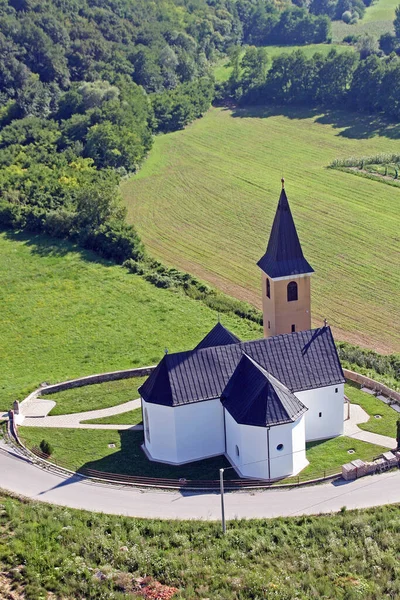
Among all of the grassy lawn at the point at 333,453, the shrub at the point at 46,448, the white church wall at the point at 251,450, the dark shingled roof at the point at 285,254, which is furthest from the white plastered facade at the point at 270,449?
the shrub at the point at 46,448

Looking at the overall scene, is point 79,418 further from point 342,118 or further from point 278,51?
point 278,51

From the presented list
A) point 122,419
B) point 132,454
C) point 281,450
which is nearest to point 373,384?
point 281,450

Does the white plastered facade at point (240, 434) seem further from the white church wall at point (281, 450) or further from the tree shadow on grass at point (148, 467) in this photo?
the tree shadow on grass at point (148, 467)

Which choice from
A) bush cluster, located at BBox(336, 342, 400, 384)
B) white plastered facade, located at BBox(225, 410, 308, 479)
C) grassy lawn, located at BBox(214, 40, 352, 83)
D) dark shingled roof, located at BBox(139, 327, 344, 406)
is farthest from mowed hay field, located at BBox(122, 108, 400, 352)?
white plastered facade, located at BBox(225, 410, 308, 479)

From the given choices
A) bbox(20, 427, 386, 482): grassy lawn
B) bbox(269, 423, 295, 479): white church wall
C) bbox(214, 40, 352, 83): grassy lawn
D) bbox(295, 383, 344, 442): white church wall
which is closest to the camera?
bbox(269, 423, 295, 479): white church wall

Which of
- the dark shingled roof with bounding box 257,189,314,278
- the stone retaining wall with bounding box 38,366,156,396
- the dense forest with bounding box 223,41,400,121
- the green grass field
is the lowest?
the stone retaining wall with bounding box 38,366,156,396

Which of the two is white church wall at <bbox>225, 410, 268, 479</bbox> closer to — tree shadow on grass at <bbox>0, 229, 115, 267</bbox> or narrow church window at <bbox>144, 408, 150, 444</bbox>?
narrow church window at <bbox>144, 408, 150, 444</bbox>

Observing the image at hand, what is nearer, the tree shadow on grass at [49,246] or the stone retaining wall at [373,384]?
the stone retaining wall at [373,384]
